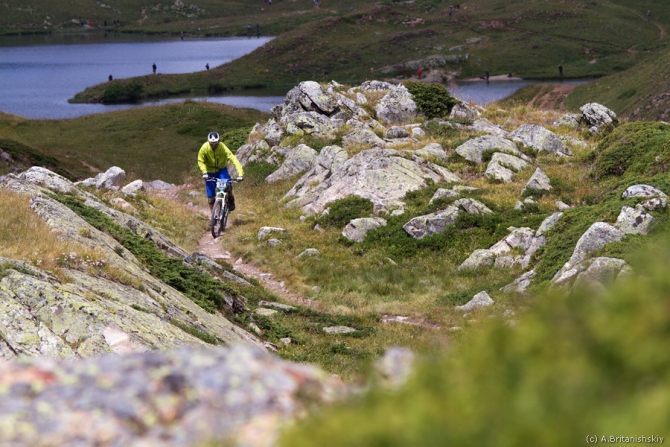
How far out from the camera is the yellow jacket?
21.8 meters

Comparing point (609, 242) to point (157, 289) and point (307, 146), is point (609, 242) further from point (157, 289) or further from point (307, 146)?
point (307, 146)

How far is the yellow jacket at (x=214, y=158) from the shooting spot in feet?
71.4

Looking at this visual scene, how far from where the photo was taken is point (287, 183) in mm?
34188

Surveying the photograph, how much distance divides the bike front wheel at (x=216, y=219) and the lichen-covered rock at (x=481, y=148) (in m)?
13.4

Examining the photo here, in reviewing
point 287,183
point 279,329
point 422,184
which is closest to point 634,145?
point 422,184

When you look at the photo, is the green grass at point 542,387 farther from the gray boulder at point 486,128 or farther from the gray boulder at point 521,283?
the gray boulder at point 486,128

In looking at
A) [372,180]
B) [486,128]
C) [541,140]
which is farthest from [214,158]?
[486,128]

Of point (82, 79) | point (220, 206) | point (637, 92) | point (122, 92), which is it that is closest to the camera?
point (220, 206)

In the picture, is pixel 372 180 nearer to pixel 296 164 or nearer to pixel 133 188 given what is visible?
pixel 296 164

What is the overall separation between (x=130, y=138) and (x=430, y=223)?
161 ft

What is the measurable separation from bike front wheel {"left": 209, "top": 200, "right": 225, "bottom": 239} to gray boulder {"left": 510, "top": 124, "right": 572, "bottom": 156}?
58.7ft

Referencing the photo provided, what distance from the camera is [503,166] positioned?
30.6m

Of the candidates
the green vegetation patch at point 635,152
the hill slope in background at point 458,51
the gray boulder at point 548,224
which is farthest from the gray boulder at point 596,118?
the hill slope in background at point 458,51

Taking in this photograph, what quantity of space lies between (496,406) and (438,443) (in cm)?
36
